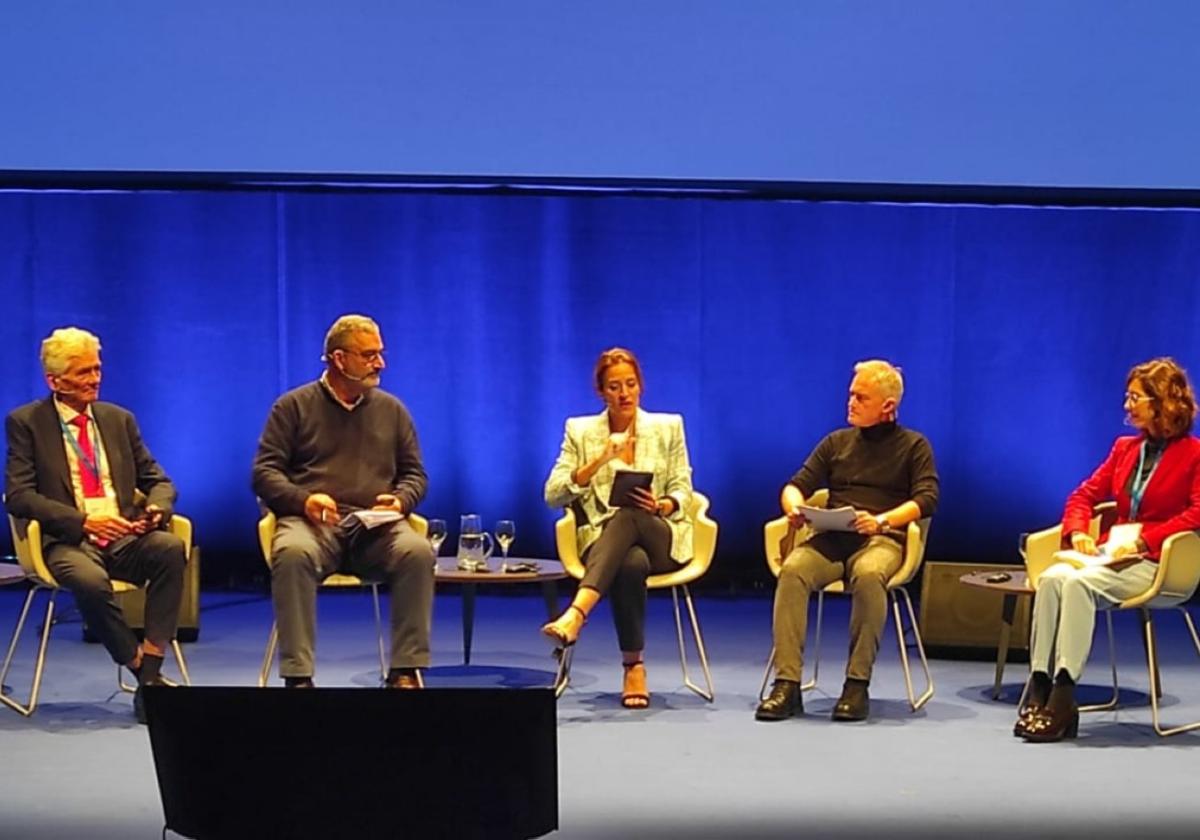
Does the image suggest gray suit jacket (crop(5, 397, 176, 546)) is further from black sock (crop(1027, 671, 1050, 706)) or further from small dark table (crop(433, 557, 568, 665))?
black sock (crop(1027, 671, 1050, 706))

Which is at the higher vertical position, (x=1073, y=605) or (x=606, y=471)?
(x=606, y=471)

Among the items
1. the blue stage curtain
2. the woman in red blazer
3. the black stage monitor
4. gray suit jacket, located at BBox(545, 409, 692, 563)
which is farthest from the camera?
the blue stage curtain

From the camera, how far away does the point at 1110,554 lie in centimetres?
478

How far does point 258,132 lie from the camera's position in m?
6.11

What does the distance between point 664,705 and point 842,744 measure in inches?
28.5

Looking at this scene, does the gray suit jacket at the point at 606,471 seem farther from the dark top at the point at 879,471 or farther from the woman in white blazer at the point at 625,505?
the dark top at the point at 879,471

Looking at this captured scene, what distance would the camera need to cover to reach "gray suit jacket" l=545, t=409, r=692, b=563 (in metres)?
5.28

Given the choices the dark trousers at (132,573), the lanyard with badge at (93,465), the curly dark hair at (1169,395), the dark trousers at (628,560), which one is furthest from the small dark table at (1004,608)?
the lanyard with badge at (93,465)

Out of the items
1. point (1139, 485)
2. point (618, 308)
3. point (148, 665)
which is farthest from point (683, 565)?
point (618, 308)

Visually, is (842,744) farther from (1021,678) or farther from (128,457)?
(128,457)

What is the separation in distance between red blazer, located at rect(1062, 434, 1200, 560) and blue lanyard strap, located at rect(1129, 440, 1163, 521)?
1cm

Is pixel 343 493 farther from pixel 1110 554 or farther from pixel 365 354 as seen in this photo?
pixel 1110 554

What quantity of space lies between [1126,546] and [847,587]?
0.84 meters

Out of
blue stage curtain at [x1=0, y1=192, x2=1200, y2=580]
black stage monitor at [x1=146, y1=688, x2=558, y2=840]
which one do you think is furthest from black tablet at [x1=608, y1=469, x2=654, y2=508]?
black stage monitor at [x1=146, y1=688, x2=558, y2=840]
